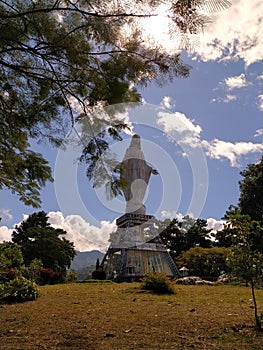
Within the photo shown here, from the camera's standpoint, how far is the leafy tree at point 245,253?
3.71 metres

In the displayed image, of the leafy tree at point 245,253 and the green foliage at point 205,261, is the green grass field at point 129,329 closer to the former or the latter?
the leafy tree at point 245,253

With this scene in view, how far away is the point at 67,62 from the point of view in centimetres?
377

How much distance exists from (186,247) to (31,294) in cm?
2246

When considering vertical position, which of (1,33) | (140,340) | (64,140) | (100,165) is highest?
(1,33)

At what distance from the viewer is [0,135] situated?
450 centimetres

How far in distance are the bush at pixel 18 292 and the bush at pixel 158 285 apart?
294cm

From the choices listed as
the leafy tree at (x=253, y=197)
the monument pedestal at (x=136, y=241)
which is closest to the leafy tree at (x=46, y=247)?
the monument pedestal at (x=136, y=241)

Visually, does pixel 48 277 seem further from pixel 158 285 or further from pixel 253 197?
pixel 253 197

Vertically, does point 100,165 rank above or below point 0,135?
below

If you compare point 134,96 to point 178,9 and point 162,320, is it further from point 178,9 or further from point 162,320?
point 162,320

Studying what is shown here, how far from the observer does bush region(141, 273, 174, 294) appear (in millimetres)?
8156

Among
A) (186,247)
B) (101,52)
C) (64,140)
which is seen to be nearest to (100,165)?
(64,140)

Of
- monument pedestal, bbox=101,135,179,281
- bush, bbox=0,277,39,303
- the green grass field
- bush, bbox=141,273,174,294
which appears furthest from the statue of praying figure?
the green grass field

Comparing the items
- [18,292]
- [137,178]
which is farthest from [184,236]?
[18,292]
